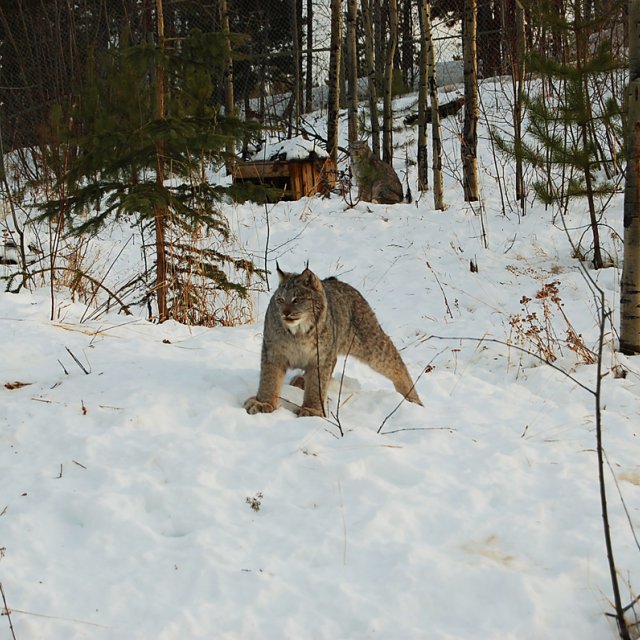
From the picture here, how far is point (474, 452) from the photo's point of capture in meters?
3.83

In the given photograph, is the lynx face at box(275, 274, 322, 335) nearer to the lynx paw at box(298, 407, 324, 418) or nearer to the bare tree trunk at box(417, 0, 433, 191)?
the lynx paw at box(298, 407, 324, 418)

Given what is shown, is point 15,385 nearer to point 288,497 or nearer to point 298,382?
point 298,382

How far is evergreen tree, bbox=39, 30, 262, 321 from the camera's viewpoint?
629cm

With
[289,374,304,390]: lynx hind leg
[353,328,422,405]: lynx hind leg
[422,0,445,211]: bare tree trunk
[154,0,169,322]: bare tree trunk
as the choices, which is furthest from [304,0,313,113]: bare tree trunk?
[289,374,304,390]: lynx hind leg

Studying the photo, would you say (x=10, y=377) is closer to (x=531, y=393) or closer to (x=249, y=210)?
(x=531, y=393)

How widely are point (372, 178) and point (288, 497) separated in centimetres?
1093

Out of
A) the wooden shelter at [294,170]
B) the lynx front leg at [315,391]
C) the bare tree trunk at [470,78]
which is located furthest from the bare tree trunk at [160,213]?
the wooden shelter at [294,170]

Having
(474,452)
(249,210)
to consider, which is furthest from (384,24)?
(474,452)

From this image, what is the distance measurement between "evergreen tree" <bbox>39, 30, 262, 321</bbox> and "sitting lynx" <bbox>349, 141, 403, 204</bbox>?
653 centimetres

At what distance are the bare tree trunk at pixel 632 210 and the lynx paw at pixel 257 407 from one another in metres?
3.47

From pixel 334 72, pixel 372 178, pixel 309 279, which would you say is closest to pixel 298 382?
pixel 309 279

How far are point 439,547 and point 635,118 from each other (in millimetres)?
4233

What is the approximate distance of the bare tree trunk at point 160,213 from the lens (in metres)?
6.56

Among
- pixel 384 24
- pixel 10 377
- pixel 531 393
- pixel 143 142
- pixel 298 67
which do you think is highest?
pixel 384 24
